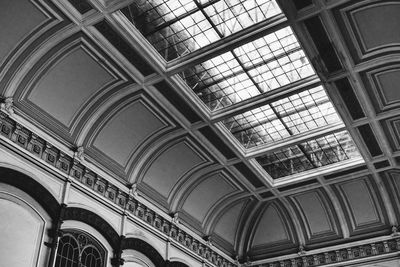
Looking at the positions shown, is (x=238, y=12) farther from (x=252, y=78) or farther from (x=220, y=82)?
(x=220, y=82)

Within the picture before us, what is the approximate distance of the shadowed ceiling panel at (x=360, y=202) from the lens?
2233cm

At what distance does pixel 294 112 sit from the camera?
19.0 m

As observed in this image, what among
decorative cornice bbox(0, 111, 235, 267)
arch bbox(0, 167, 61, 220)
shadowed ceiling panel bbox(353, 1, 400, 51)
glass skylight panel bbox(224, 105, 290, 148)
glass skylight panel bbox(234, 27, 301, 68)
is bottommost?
arch bbox(0, 167, 61, 220)

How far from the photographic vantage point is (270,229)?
80.2 feet

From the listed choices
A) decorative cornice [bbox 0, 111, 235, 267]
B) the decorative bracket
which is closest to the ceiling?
the decorative bracket

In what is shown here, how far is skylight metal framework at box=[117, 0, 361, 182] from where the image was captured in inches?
584

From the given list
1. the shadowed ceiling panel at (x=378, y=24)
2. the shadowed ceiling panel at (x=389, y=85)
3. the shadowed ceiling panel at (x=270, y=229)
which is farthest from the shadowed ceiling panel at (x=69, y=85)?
the shadowed ceiling panel at (x=270, y=229)

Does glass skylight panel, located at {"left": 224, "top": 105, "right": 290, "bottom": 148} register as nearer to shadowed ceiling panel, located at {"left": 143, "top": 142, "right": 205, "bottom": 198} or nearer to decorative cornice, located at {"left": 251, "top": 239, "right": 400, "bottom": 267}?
shadowed ceiling panel, located at {"left": 143, "top": 142, "right": 205, "bottom": 198}

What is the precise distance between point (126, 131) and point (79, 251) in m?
4.54

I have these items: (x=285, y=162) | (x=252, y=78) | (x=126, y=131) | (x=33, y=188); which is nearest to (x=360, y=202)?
(x=285, y=162)

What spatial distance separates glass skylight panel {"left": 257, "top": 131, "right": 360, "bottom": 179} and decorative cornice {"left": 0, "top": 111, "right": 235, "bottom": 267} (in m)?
4.63

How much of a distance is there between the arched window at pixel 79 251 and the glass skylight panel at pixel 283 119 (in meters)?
6.86

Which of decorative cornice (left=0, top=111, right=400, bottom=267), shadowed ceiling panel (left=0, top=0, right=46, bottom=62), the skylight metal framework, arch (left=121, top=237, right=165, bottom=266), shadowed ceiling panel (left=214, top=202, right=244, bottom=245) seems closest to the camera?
shadowed ceiling panel (left=0, top=0, right=46, bottom=62)

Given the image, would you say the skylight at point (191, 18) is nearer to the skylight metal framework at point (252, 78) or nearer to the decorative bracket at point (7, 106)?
the skylight metal framework at point (252, 78)
